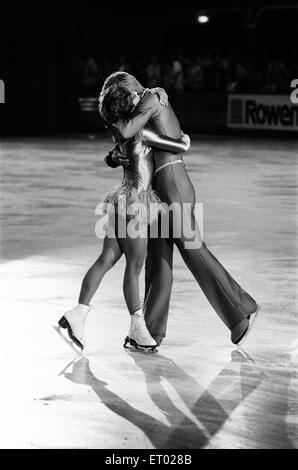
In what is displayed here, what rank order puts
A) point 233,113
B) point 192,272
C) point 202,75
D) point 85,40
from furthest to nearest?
point 85,40, point 202,75, point 233,113, point 192,272

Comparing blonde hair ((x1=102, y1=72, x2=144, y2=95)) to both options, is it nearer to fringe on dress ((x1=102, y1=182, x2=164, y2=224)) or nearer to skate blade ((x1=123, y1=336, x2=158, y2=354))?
fringe on dress ((x1=102, y1=182, x2=164, y2=224))

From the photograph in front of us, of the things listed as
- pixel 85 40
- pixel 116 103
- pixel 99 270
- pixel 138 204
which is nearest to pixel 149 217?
pixel 138 204

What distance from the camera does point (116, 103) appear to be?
233 inches

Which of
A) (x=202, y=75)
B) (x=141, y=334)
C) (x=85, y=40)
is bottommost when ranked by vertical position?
(x=85, y=40)

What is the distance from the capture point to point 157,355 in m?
6.13

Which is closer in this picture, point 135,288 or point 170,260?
point 135,288

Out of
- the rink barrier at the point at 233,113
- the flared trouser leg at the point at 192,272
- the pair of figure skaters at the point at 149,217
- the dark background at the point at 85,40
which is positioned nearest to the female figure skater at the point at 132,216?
the pair of figure skaters at the point at 149,217

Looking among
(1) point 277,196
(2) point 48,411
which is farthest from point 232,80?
(2) point 48,411

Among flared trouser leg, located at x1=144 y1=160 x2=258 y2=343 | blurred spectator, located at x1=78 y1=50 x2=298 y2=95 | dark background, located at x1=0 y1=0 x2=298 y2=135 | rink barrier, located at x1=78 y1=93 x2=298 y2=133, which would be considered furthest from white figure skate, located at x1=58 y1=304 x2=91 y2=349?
dark background, located at x1=0 y1=0 x2=298 y2=135

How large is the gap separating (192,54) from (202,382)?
31.4 m

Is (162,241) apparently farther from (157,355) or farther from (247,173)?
(247,173)

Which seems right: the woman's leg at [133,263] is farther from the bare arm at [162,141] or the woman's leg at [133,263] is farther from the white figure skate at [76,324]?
the bare arm at [162,141]

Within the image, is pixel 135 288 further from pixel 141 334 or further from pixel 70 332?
pixel 70 332

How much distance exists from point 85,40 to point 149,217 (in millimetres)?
30719
